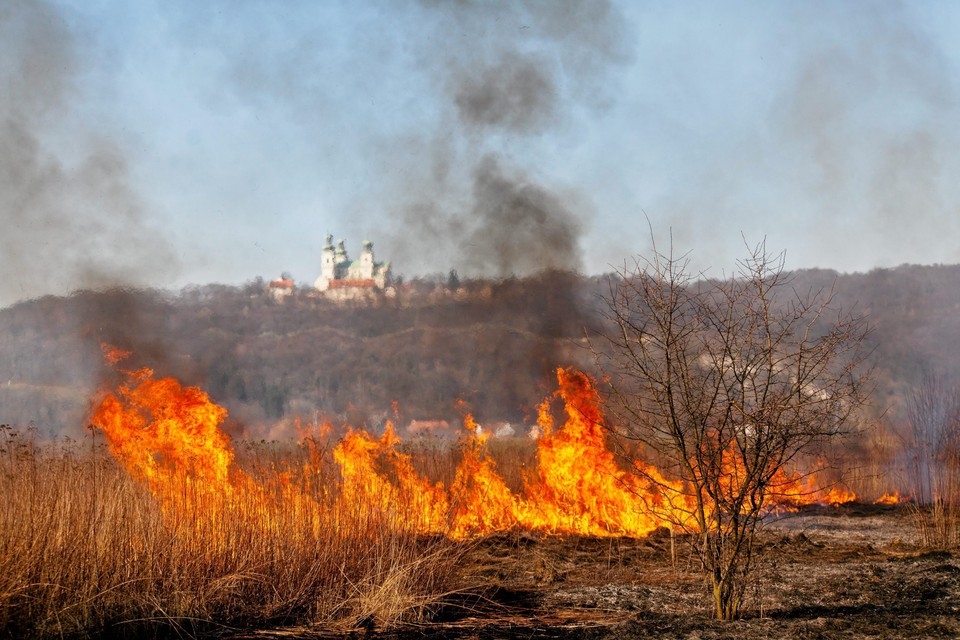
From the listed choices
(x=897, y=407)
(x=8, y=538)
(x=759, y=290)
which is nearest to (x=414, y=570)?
(x=8, y=538)

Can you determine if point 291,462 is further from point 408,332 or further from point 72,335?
point 408,332

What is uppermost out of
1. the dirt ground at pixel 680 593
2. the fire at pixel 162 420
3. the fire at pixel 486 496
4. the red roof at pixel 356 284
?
the red roof at pixel 356 284

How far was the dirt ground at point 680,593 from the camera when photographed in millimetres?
7777

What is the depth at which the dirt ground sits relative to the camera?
778cm

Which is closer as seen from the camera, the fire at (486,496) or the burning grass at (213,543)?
the burning grass at (213,543)

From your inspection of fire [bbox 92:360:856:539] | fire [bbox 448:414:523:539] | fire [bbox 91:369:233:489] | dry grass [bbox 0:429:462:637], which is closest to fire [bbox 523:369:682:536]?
fire [bbox 92:360:856:539]

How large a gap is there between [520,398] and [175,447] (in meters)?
10.6

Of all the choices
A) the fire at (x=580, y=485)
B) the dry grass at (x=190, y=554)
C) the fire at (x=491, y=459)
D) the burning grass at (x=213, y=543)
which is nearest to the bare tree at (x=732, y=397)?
the burning grass at (x=213, y=543)

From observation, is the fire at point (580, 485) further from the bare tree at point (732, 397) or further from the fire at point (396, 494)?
the bare tree at point (732, 397)

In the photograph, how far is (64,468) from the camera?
27.6 ft

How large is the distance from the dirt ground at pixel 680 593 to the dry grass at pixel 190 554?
0.68m

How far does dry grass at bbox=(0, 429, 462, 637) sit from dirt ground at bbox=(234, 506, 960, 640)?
68 cm

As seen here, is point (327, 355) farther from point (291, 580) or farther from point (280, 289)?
point (291, 580)

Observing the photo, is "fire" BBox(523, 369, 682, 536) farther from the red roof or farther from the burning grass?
the red roof
